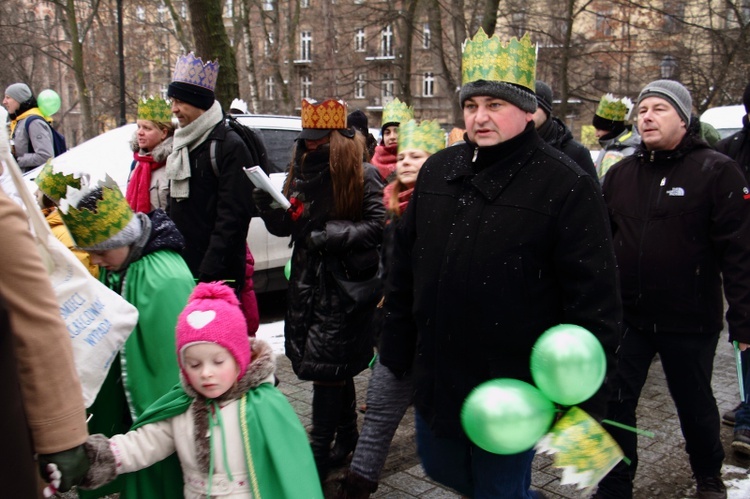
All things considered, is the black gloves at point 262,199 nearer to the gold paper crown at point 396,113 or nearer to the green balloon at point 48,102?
the gold paper crown at point 396,113

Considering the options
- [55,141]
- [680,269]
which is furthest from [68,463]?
[55,141]

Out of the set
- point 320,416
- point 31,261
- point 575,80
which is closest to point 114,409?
point 320,416

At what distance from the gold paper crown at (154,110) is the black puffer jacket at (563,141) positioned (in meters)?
2.34

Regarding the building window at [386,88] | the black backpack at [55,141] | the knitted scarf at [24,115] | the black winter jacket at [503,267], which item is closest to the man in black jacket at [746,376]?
the black winter jacket at [503,267]

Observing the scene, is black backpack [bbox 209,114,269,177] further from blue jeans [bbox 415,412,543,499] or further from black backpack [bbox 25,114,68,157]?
black backpack [bbox 25,114,68,157]

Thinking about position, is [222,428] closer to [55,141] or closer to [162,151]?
[162,151]

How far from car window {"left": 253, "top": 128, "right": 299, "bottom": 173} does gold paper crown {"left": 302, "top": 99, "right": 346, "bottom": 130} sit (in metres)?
3.75

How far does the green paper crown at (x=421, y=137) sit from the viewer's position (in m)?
4.00

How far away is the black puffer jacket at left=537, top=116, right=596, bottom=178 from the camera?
14.3ft

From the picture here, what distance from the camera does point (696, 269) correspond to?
12.2ft

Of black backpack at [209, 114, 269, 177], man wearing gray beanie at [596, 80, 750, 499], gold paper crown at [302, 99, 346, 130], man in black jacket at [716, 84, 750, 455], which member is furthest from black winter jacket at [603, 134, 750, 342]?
black backpack at [209, 114, 269, 177]

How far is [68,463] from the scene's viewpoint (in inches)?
82.8

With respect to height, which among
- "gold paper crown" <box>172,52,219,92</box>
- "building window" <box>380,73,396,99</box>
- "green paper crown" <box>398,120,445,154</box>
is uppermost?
"building window" <box>380,73,396,99</box>

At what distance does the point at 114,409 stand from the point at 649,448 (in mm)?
3199
